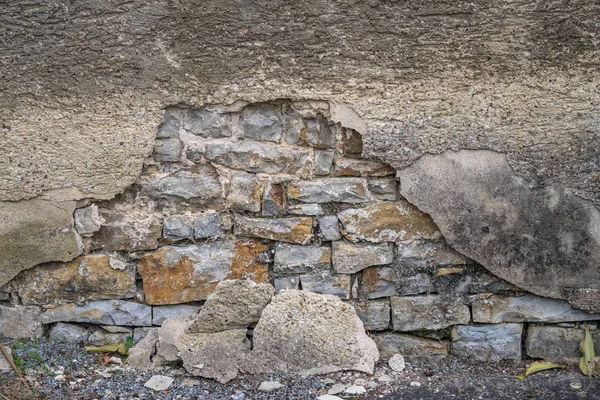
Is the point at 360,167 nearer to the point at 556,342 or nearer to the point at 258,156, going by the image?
the point at 258,156

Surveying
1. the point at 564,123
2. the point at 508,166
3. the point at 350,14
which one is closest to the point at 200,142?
the point at 350,14

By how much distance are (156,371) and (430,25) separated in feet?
5.83

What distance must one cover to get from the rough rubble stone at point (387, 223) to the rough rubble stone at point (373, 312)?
0.29 m

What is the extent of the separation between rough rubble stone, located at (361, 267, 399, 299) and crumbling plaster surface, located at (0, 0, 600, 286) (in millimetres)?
485

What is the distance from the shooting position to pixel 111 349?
120 inches

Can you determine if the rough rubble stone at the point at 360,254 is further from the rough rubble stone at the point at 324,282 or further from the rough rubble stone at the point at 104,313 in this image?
the rough rubble stone at the point at 104,313

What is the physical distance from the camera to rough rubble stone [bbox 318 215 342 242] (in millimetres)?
2963

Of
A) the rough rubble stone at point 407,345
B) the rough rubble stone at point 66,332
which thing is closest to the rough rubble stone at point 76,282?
the rough rubble stone at point 66,332

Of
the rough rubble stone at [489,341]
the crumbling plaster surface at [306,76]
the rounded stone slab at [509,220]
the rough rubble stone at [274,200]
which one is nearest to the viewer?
the crumbling plaster surface at [306,76]

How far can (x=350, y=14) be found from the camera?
2.69 m

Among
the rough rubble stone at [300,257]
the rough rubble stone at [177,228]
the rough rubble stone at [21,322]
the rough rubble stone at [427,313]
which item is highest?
the rough rubble stone at [177,228]

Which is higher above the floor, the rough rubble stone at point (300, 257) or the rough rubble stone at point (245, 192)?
the rough rubble stone at point (245, 192)

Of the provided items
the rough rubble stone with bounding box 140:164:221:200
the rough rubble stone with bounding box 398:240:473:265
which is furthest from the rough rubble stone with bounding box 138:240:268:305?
the rough rubble stone with bounding box 398:240:473:265

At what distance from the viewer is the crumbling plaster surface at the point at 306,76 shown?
2688 millimetres
